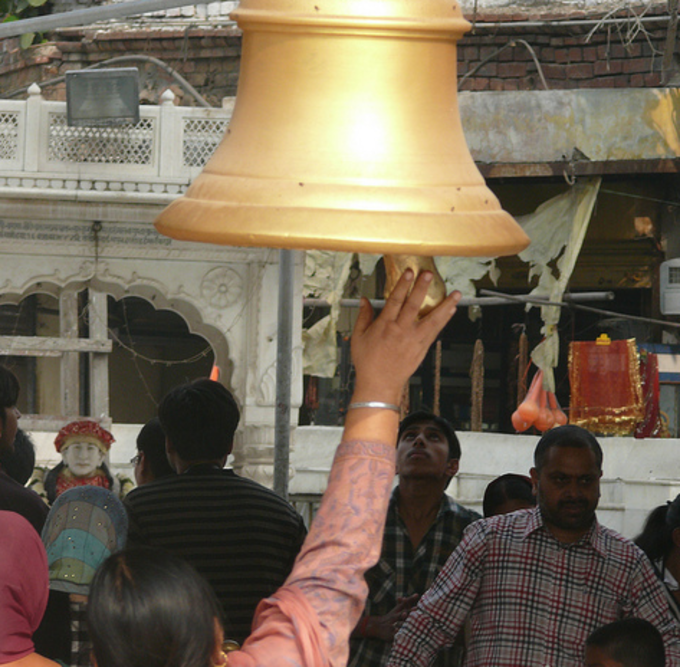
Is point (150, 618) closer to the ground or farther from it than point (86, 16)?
closer to the ground

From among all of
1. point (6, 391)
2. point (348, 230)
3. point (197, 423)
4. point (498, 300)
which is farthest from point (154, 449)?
point (498, 300)

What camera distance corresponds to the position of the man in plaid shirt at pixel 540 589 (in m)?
2.68

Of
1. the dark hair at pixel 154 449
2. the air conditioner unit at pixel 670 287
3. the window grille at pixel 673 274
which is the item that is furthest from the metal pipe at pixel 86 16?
the window grille at pixel 673 274

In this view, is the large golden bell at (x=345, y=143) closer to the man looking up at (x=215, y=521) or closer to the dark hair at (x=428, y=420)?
the man looking up at (x=215, y=521)

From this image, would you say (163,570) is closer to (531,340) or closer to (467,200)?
(467,200)

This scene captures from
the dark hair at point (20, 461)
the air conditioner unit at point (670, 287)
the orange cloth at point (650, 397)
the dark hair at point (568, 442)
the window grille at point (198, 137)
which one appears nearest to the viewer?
the dark hair at point (568, 442)

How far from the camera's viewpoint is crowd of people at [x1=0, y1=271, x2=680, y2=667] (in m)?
1.35

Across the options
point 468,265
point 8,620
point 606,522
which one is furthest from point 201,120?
point 8,620

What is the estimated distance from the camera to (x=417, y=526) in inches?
131

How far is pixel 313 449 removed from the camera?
10656 mm

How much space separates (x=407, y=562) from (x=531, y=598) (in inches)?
24.8

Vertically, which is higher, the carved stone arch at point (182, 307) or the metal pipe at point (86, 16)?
the metal pipe at point (86, 16)

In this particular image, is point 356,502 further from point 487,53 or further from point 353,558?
point 487,53

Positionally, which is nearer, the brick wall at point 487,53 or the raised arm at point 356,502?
the raised arm at point 356,502
